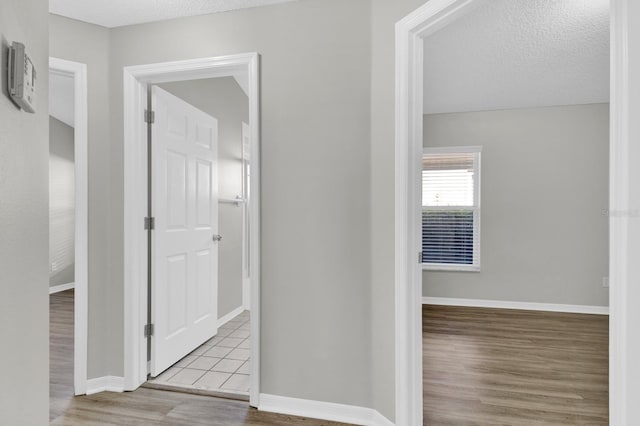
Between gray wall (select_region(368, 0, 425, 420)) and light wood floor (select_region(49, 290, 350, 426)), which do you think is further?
light wood floor (select_region(49, 290, 350, 426))

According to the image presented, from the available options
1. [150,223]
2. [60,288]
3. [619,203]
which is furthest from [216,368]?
[60,288]

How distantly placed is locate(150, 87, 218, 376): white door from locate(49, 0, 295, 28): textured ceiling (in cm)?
47

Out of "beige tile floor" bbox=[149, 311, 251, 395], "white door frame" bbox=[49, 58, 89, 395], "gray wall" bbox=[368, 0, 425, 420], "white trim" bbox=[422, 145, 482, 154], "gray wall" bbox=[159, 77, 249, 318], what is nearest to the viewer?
"gray wall" bbox=[368, 0, 425, 420]

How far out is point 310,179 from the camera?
2.26 meters

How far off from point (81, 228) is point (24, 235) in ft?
6.12

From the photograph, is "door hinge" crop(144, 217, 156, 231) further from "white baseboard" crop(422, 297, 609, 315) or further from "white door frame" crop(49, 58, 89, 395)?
"white baseboard" crop(422, 297, 609, 315)

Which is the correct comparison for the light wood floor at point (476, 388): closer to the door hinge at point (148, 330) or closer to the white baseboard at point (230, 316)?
the door hinge at point (148, 330)

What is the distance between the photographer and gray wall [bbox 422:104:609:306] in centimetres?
461

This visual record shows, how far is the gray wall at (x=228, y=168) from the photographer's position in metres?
3.64

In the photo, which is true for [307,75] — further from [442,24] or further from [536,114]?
[536,114]

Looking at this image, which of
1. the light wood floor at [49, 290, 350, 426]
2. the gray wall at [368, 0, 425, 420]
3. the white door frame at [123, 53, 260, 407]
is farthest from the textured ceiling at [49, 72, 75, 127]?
the gray wall at [368, 0, 425, 420]

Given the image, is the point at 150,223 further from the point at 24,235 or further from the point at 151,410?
the point at 24,235

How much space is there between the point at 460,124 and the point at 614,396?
4391 mm

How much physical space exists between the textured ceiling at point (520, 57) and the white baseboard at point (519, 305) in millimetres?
2427
